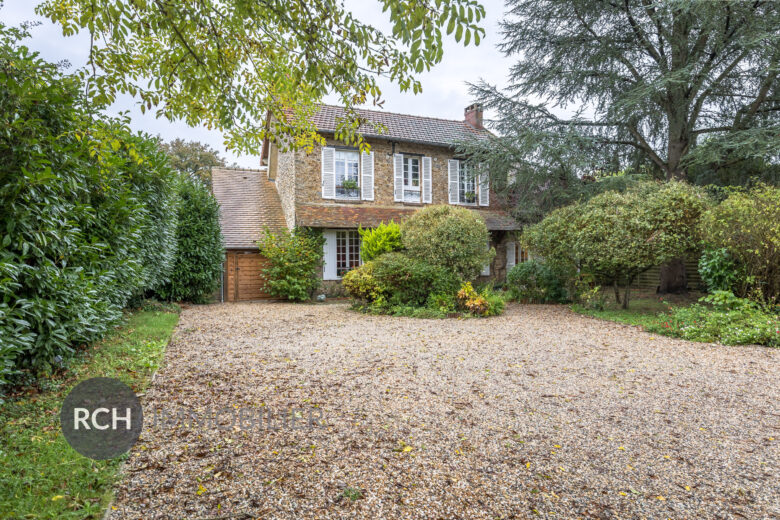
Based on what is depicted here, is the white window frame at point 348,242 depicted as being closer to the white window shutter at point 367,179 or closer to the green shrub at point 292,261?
the green shrub at point 292,261

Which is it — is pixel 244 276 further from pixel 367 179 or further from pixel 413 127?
pixel 413 127

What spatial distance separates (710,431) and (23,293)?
→ 230 inches

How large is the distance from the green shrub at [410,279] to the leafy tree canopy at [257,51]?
21.1 ft

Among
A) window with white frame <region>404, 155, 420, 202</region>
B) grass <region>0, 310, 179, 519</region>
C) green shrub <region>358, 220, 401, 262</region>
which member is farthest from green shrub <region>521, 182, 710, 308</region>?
grass <region>0, 310, 179, 519</region>

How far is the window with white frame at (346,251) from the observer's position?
46.6 feet

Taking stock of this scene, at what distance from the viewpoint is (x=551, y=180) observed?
42.9ft

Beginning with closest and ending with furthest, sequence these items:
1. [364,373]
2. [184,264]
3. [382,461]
→ [382,461]
[364,373]
[184,264]

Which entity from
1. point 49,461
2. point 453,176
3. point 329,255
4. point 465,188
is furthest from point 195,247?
point 49,461

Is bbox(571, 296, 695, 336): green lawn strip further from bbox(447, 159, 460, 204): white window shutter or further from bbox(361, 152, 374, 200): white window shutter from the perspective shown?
bbox(361, 152, 374, 200): white window shutter

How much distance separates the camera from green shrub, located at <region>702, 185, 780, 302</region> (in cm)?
752

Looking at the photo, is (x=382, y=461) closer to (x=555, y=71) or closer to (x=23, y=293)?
(x=23, y=293)

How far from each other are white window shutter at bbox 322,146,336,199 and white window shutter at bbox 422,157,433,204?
→ 3479 mm

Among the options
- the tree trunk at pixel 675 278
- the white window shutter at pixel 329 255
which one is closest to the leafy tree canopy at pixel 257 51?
the white window shutter at pixel 329 255

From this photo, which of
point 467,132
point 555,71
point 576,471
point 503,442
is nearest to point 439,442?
point 503,442
